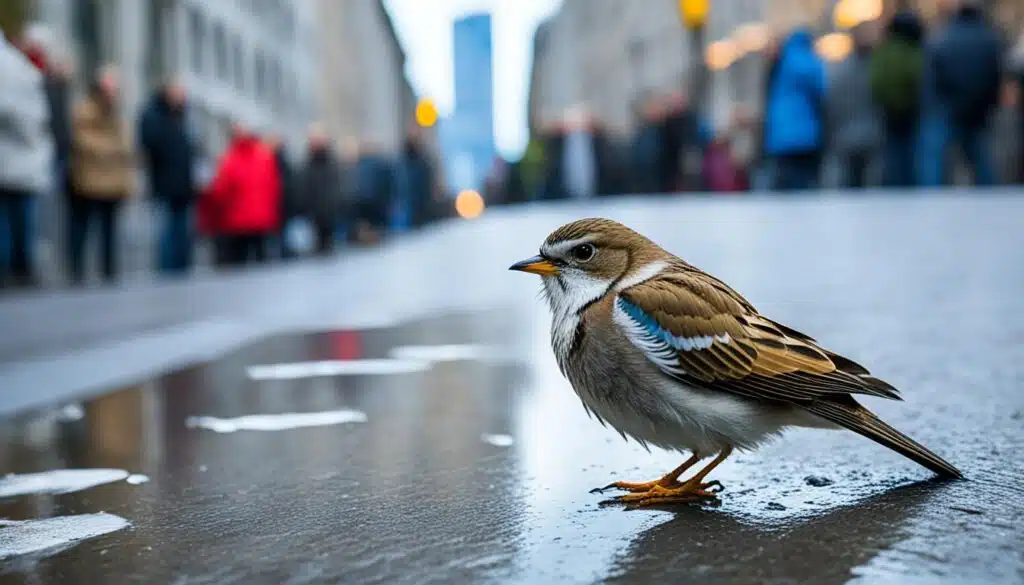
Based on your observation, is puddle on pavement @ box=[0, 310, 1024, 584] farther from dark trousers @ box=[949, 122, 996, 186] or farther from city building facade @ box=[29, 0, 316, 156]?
city building facade @ box=[29, 0, 316, 156]

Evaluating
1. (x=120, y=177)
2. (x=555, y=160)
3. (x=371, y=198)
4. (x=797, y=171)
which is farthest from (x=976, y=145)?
(x=555, y=160)

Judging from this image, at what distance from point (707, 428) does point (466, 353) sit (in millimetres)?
3707

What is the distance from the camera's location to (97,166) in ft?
37.6

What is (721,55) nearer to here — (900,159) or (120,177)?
(900,159)

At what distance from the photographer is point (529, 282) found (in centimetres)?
1052

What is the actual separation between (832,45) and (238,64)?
18.3 metres

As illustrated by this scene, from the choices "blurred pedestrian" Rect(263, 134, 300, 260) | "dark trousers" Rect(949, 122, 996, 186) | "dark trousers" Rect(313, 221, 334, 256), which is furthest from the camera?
"dark trousers" Rect(313, 221, 334, 256)

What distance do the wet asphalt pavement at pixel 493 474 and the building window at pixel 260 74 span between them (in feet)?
116

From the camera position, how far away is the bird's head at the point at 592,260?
7.97 feet

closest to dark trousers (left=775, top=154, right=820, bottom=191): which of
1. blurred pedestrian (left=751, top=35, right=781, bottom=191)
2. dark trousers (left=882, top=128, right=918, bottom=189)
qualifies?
blurred pedestrian (left=751, top=35, right=781, bottom=191)

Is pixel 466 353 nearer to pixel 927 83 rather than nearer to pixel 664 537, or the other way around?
pixel 664 537

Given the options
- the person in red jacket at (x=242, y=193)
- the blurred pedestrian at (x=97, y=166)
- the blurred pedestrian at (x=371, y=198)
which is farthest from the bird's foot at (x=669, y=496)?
the blurred pedestrian at (x=371, y=198)

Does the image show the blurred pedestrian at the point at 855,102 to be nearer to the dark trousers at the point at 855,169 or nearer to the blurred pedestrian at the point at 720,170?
the dark trousers at the point at 855,169

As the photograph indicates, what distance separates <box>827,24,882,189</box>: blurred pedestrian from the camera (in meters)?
16.2
